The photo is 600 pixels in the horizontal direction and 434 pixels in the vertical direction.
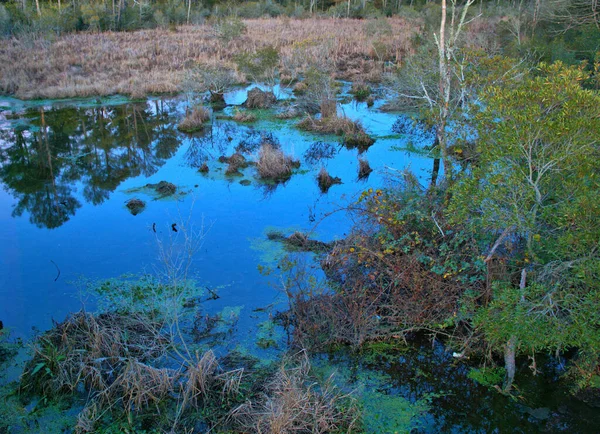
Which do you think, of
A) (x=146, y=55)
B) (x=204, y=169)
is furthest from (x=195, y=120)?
(x=146, y=55)

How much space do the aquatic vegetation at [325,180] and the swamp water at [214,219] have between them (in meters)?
0.24

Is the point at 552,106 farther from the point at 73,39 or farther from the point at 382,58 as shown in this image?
the point at 73,39

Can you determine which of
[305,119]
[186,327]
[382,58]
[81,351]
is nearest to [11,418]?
[81,351]

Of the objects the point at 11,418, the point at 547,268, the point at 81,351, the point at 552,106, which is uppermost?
the point at 552,106

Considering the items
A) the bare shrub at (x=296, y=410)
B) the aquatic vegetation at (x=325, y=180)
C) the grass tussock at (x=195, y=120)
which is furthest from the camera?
the grass tussock at (x=195, y=120)

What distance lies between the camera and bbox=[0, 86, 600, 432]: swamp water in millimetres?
6383

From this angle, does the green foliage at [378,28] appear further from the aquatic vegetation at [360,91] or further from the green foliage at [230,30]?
the aquatic vegetation at [360,91]

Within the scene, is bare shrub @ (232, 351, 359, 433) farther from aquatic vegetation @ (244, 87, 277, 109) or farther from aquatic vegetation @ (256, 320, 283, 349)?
aquatic vegetation @ (244, 87, 277, 109)

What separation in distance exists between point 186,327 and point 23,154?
10.6 m

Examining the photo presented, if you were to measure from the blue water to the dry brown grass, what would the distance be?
165 centimetres

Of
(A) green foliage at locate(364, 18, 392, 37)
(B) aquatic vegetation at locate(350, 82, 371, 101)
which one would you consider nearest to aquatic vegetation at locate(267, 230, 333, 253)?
(B) aquatic vegetation at locate(350, 82, 371, 101)

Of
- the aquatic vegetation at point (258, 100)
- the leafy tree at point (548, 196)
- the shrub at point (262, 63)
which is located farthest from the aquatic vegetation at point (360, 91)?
the leafy tree at point (548, 196)

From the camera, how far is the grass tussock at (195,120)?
1741 centimetres

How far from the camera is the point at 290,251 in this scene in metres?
9.73
